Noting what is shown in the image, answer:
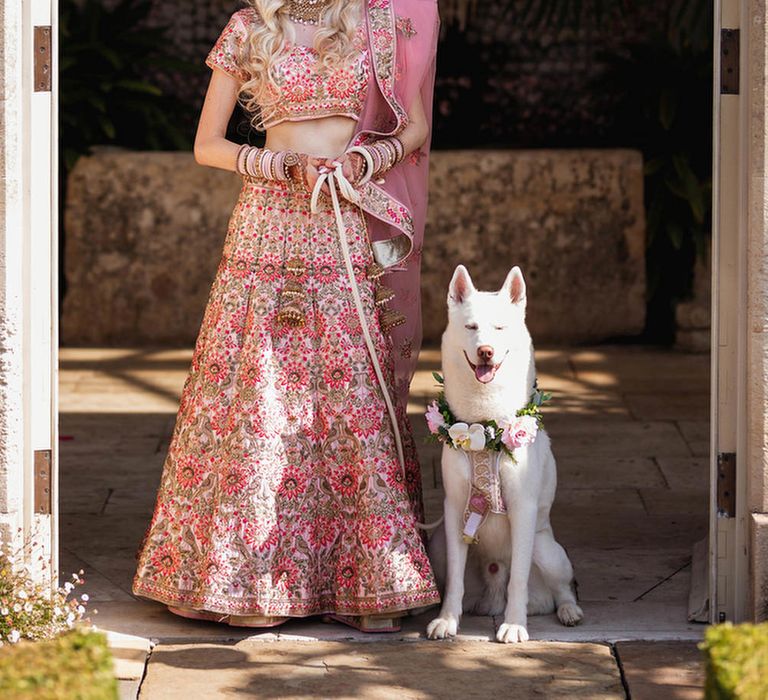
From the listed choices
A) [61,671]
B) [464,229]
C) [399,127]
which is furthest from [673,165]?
[61,671]

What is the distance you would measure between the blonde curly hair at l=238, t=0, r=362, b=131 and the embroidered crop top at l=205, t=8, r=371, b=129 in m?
0.02

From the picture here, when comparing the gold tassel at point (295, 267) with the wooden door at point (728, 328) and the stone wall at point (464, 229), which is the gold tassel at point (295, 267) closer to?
the wooden door at point (728, 328)

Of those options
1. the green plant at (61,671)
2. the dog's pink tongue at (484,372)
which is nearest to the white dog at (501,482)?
the dog's pink tongue at (484,372)

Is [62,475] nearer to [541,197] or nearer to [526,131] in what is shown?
[541,197]

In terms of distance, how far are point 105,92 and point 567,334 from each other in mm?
3628

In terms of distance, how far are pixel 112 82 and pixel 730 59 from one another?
7015 millimetres

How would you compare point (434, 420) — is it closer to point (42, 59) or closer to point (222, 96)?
point (222, 96)

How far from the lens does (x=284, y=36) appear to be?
508 cm

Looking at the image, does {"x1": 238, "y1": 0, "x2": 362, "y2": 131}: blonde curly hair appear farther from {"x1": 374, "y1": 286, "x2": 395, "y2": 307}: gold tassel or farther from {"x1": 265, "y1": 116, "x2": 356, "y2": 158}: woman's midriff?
{"x1": 374, "y1": 286, "x2": 395, "y2": 307}: gold tassel

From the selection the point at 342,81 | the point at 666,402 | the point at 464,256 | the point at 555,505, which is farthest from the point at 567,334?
the point at 342,81

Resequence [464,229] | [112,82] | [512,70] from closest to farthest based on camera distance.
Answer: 1. [464,229]
2. [112,82]
3. [512,70]

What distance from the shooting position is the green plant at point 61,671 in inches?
129

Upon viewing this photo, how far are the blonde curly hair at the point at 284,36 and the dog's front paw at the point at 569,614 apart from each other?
187 cm

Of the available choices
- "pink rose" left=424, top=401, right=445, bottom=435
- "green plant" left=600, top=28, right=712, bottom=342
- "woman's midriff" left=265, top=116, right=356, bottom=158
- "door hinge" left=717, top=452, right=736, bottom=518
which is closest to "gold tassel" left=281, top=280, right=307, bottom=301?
"woman's midriff" left=265, top=116, right=356, bottom=158
